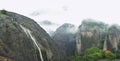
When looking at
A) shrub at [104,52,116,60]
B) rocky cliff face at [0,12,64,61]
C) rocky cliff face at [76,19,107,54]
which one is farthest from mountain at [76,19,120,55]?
rocky cliff face at [0,12,64,61]

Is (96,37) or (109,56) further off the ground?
(96,37)

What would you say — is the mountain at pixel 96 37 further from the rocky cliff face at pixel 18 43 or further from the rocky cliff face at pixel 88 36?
the rocky cliff face at pixel 18 43

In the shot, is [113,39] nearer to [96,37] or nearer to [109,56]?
[96,37]

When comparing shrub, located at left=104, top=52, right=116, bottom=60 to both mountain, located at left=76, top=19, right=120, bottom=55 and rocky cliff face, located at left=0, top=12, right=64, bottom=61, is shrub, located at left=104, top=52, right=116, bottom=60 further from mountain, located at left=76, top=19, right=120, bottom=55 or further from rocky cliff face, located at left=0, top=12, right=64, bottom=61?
mountain, located at left=76, top=19, right=120, bottom=55

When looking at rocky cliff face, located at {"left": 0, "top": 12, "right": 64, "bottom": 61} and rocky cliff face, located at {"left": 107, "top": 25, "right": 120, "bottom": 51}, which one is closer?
rocky cliff face, located at {"left": 0, "top": 12, "right": 64, "bottom": 61}

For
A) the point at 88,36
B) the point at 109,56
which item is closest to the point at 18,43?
the point at 109,56

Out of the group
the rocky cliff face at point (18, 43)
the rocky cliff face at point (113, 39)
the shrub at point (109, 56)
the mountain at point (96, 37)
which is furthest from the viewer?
the mountain at point (96, 37)

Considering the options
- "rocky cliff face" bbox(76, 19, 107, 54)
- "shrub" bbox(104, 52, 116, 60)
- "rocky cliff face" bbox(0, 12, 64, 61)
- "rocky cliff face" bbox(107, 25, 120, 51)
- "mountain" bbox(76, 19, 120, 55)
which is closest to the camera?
"rocky cliff face" bbox(0, 12, 64, 61)

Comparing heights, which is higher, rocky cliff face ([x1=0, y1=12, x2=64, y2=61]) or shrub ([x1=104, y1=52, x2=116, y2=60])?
rocky cliff face ([x1=0, y1=12, x2=64, y2=61])

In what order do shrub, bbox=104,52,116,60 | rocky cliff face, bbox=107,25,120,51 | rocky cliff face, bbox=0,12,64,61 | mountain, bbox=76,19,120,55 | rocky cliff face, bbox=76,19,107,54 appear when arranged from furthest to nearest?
rocky cliff face, bbox=76,19,107,54 → mountain, bbox=76,19,120,55 → rocky cliff face, bbox=107,25,120,51 → shrub, bbox=104,52,116,60 → rocky cliff face, bbox=0,12,64,61

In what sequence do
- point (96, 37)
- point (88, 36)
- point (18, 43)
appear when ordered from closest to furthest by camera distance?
point (18, 43) < point (88, 36) < point (96, 37)

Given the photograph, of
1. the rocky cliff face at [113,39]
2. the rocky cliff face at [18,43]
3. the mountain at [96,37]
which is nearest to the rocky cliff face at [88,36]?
the mountain at [96,37]
